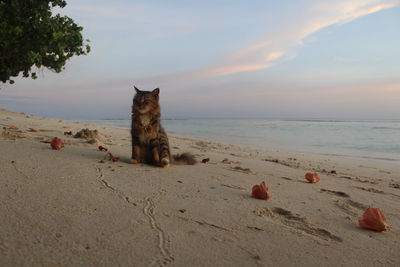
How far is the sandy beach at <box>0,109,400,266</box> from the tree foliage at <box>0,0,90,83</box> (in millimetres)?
3065

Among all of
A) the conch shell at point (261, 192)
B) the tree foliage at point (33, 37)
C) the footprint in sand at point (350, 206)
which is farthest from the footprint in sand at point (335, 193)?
the tree foliage at point (33, 37)

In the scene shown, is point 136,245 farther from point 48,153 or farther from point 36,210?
point 48,153

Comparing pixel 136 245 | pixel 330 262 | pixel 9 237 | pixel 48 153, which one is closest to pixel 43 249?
pixel 9 237

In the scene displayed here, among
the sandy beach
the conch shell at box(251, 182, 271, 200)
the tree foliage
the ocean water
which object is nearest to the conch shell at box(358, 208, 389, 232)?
the sandy beach

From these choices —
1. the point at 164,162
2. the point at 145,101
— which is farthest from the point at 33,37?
the point at 164,162

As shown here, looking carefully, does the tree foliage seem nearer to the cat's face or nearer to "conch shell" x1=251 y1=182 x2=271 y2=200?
the cat's face

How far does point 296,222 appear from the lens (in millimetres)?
2406

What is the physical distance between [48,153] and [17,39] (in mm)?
3093

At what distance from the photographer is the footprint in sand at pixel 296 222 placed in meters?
2.18

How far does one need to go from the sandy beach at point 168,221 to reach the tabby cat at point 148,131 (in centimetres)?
65

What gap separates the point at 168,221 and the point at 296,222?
1075 mm

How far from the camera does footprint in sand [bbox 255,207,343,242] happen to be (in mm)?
2184

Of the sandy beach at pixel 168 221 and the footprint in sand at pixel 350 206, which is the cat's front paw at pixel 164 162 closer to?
the sandy beach at pixel 168 221

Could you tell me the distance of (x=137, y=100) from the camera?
13.8 ft
